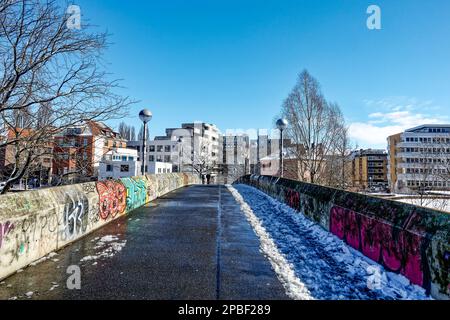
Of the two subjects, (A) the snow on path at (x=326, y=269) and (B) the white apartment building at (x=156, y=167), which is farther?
(B) the white apartment building at (x=156, y=167)

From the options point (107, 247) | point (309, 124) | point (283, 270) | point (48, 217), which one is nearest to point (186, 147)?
point (309, 124)

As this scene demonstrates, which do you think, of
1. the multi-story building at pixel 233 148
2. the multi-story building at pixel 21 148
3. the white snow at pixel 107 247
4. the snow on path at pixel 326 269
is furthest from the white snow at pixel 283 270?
the multi-story building at pixel 233 148

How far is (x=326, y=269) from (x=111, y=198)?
264 inches

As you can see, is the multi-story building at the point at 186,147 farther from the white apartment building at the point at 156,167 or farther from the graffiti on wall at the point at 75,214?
the graffiti on wall at the point at 75,214

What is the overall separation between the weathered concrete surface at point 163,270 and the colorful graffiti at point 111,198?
0.94 metres

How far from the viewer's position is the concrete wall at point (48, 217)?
3.87 meters

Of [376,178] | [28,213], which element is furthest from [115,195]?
[376,178]

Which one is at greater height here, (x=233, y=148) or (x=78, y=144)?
(x=233, y=148)

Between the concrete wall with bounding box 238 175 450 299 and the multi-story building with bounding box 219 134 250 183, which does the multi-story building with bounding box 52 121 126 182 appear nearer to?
the concrete wall with bounding box 238 175 450 299

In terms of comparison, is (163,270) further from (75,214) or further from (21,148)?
(21,148)

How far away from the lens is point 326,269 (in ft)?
14.2

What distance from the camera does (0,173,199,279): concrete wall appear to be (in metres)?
3.87
